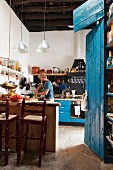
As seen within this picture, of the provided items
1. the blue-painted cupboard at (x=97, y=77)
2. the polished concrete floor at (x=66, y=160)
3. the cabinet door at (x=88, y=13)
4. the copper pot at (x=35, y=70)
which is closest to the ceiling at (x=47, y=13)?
the copper pot at (x=35, y=70)

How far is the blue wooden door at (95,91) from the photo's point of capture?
3096 millimetres

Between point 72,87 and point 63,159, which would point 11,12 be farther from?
point 63,159

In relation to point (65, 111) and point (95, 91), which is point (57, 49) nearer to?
point (65, 111)

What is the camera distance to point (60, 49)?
702 cm

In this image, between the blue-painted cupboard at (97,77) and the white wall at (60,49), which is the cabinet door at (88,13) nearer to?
the blue-painted cupboard at (97,77)

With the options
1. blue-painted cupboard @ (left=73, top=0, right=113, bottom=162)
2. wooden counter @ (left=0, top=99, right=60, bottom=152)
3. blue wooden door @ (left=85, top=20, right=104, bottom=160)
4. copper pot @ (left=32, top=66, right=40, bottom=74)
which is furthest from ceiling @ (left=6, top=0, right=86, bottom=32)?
wooden counter @ (left=0, top=99, right=60, bottom=152)

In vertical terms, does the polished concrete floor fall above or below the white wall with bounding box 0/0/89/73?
below

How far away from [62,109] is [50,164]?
10.4 feet

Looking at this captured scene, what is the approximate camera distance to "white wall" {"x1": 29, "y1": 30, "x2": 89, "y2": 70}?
6820 mm

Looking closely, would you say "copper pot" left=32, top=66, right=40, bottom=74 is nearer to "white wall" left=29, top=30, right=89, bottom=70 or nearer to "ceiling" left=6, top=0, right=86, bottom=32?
"white wall" left=29, top=30, right=89, bottom=70

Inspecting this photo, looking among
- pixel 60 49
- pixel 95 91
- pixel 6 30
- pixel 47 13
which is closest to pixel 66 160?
pixel 95 91

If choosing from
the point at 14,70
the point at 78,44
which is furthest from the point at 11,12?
the point at 78,44

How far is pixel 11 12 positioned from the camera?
17.5ft

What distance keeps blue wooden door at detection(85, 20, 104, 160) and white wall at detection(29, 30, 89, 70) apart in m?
3.10
